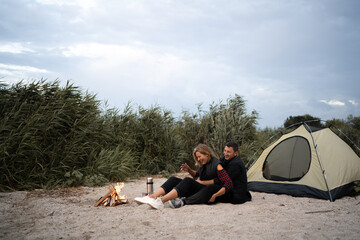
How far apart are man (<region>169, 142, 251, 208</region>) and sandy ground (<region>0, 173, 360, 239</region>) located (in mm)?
156

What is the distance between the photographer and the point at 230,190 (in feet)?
18.5

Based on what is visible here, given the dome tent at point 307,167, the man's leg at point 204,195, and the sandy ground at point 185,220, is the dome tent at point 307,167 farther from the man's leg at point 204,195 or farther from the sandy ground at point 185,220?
the man's leg at point 204,195

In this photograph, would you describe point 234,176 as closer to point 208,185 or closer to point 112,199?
point 208,185

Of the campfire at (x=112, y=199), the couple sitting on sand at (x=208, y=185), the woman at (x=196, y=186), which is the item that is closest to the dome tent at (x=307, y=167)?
the couple sitting on sand at (x=208, y=185)

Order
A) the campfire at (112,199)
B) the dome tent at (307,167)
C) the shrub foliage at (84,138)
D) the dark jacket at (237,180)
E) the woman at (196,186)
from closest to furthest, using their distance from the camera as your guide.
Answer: the woman at (196,186) < the dark jacket at (237,180) < the campfire at (112,199) < the dome tent at (307,167) < the shrub foliage at (84,138)

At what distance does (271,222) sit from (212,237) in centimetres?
109

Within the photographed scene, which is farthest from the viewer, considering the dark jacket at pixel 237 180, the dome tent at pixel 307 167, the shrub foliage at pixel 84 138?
the shrub foliage at pixel 84 138

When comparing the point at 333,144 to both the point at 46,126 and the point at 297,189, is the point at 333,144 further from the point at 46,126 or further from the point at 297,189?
the point at 46,126

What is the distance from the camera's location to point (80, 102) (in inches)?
360

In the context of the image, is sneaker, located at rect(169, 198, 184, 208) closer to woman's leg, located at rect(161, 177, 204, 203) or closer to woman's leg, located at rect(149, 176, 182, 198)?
woman's leg, located at rect(161, 177, 204, 203)

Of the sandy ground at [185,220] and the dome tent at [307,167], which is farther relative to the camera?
the dome tent at [307,167]

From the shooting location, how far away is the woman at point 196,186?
5.29m

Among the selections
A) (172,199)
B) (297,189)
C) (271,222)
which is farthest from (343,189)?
(172,199)

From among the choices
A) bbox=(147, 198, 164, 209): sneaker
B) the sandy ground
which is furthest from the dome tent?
bbox=(147, 198, 164, 209): sneaker
